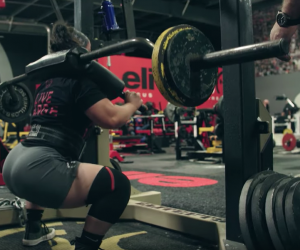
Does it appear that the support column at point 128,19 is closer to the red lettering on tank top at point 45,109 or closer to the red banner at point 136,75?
the red lettering on tank top at point 45,109

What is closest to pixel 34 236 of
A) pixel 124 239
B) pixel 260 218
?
pixel 124 239

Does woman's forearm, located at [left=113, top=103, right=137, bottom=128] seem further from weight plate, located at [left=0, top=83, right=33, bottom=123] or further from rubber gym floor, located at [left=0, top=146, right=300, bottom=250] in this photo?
weight plate, located at [left=0, top=83, right=33, bottom=123]

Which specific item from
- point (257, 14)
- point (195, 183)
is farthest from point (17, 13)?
point (195, 183)

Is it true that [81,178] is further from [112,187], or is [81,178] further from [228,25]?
[228,25]

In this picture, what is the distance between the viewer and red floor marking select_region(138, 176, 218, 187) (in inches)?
133

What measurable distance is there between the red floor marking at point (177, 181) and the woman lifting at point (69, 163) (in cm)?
200

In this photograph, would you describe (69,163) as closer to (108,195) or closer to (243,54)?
(108,195)

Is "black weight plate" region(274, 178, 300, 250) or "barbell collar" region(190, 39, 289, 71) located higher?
"barbell collar" region(190, 39, 289, 71)

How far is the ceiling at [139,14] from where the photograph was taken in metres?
9.23

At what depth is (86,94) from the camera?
1.36m

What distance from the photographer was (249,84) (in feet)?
4.68

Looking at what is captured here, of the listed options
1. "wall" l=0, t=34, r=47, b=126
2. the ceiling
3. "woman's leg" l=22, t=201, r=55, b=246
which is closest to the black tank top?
"woman's leg" l=22, t=201, r=55, b=246

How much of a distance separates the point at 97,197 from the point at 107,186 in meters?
0.06

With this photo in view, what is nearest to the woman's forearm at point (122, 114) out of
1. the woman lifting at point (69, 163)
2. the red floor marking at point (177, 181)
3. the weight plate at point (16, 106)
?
the woman lifting at point (69, 163)
